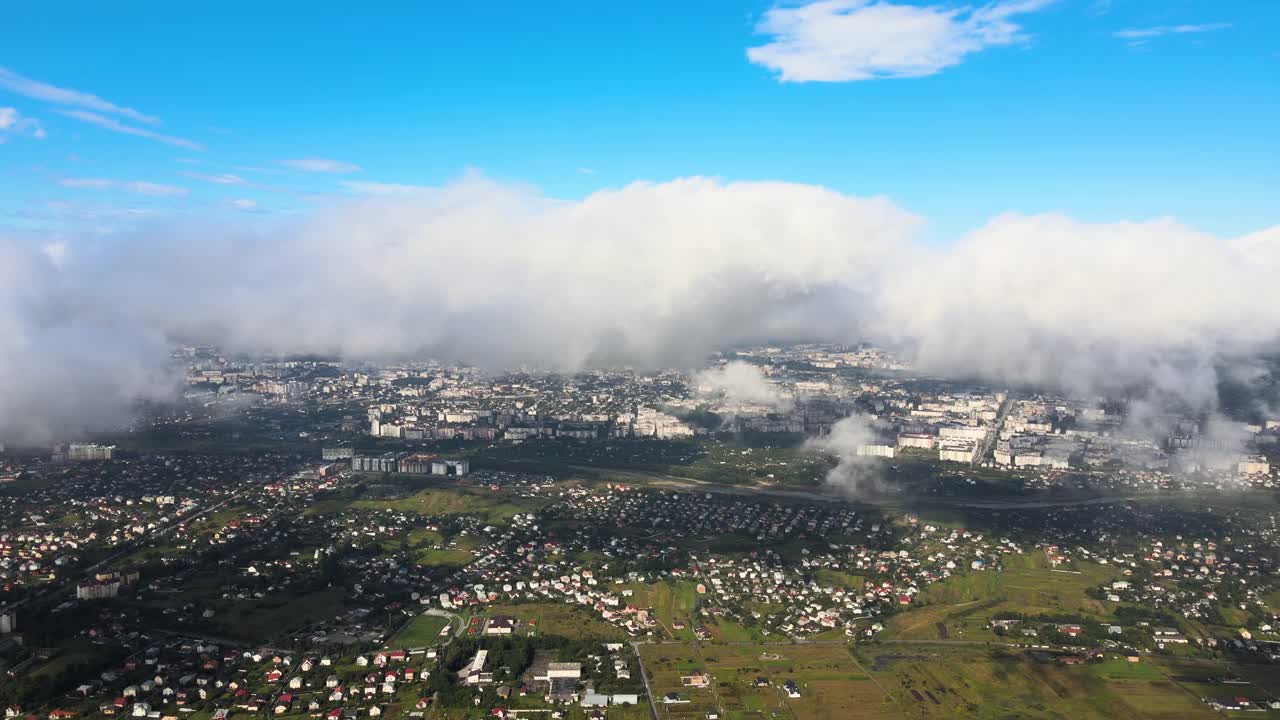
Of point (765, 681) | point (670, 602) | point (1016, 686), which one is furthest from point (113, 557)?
point (1016, 686)

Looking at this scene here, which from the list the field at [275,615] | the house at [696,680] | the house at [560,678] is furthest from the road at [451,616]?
the house at [696,680]

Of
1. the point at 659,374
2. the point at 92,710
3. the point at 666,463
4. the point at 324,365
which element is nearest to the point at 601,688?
the point at 92,710

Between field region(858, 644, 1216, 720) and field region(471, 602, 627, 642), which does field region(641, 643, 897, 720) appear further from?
field region(471, 602, 627, 642)

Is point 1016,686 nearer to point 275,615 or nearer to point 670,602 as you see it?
point 670,602

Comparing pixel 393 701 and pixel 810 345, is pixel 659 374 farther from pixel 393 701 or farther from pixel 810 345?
pixel 393 701

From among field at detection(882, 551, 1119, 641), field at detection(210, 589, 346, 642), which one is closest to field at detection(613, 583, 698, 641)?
field at detection(882, 551, 1119, 641)
